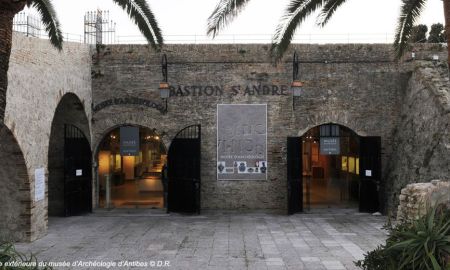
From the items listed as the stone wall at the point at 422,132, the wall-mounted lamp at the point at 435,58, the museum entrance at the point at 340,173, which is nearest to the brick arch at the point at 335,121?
the museum entrance at the point at 340,173

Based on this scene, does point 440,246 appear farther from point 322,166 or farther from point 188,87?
point 322,166

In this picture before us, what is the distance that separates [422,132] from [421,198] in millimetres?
5144

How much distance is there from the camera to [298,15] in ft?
28.6

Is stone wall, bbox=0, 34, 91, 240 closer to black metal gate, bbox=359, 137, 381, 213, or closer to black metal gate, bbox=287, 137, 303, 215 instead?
black metal gate, bbox=287, 137, 303, 215

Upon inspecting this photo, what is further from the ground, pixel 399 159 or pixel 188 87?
pixel 188 87

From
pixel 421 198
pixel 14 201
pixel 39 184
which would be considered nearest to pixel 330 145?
pixel 421 198

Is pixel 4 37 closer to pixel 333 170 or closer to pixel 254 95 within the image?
pixel 254 95

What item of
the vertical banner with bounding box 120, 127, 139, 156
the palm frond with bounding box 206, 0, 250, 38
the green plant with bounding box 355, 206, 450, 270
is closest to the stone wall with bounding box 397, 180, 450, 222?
the green plant with bounding box 355, 206, 450, 270

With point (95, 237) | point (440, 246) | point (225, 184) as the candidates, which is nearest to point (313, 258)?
point (440, 246)

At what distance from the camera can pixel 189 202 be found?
48.3 feet

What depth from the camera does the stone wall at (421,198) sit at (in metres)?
8.30

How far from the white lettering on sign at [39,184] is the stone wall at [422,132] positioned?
10.1 m

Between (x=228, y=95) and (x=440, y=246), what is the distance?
9.90m

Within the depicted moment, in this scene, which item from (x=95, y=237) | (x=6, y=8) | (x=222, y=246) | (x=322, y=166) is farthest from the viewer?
(x=322, y=166)
